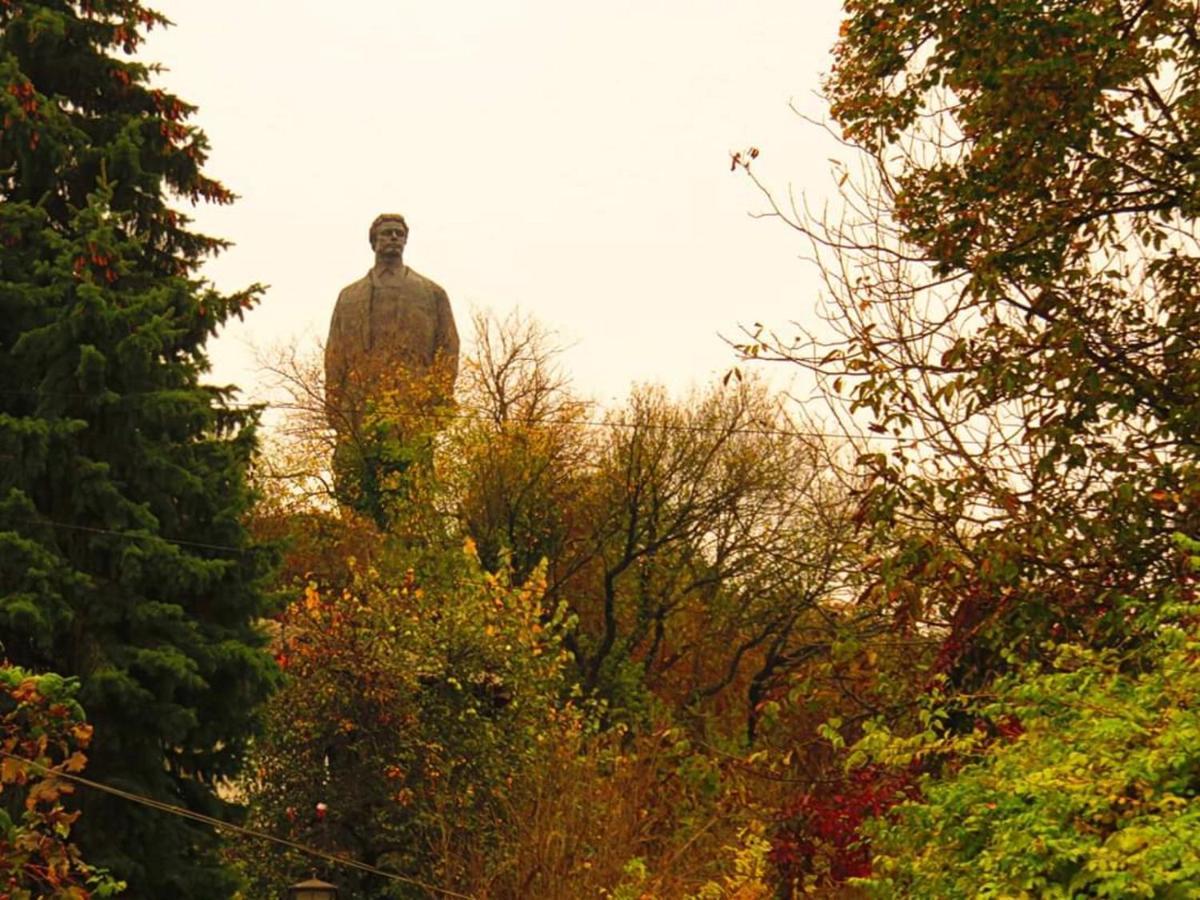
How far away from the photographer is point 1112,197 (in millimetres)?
12656

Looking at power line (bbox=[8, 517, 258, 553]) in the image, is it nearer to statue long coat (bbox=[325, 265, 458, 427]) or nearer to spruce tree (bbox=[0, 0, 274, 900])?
spruce tree (bbox=[0, 0, 274, 900])

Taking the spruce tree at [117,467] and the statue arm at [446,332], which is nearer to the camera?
the spruce tree at [117,467]

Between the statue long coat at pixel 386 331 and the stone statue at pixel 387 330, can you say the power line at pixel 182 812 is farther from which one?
the statue long coat at pixel 386 331

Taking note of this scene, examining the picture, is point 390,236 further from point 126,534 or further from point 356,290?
point 126,534

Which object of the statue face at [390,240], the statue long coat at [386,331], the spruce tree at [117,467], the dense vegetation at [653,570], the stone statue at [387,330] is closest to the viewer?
the dense vegetation at [653,570]

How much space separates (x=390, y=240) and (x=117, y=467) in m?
26.4

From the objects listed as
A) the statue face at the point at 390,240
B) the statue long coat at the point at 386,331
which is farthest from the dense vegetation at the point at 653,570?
the statue face at the point at 390,240

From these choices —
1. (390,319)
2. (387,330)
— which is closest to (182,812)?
(387,330)

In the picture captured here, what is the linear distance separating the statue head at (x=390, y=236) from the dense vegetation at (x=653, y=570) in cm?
722

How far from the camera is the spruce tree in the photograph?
758 inches

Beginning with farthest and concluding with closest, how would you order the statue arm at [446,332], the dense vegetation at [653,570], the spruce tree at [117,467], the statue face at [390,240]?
the statue face at [390,240], the statue arm at [446,332], the spruce tree at [117,467], the dense vegetation at [653,570]

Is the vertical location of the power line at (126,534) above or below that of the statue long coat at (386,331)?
below

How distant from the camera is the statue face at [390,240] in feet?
151

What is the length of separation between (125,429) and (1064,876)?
1387 cm
